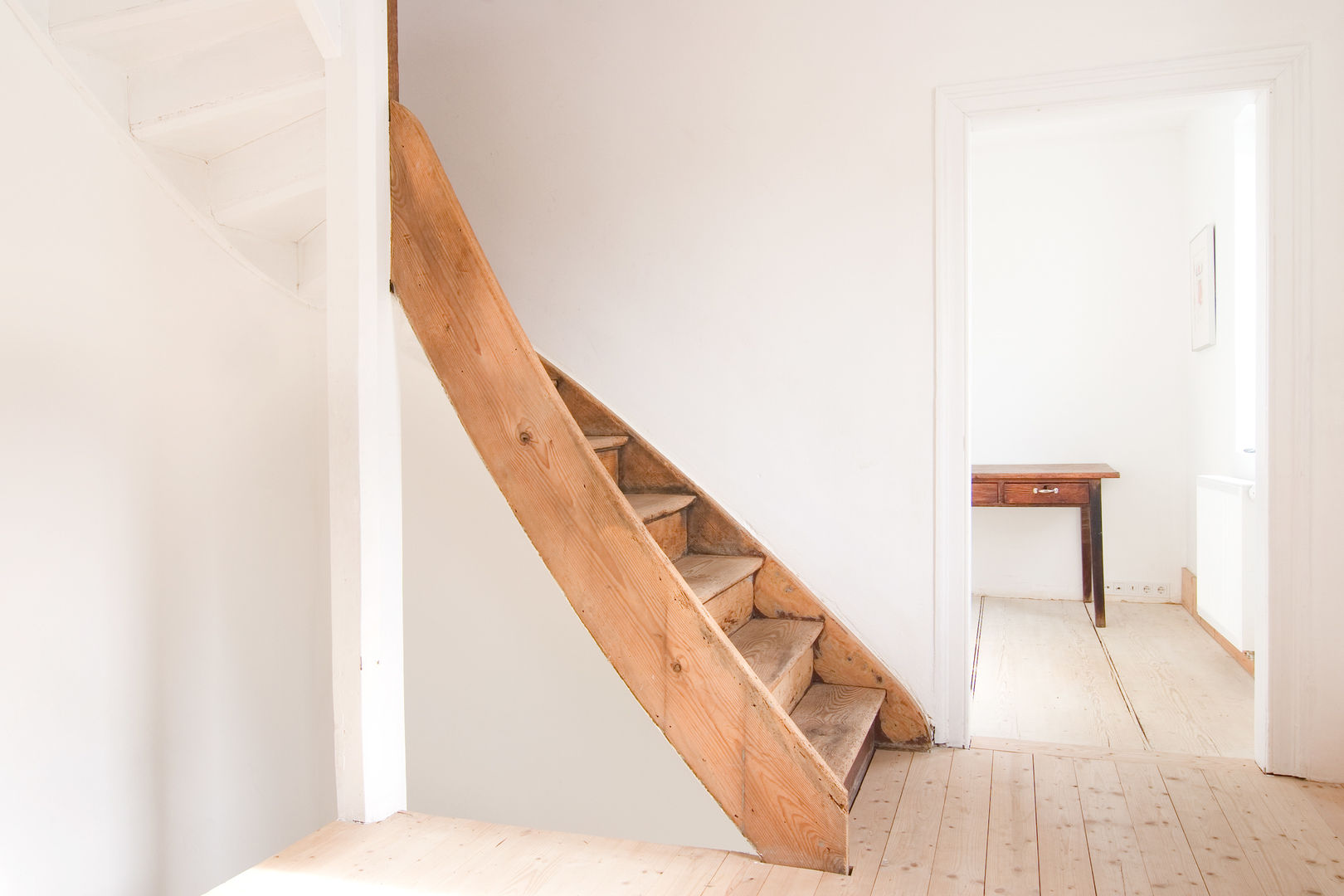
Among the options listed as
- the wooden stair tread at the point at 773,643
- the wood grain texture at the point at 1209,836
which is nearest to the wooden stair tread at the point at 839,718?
the wooden stair tread at the point at 773,643

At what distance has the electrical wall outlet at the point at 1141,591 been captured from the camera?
17.6 feet

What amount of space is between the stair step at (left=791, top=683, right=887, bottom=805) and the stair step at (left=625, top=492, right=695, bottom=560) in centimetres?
66

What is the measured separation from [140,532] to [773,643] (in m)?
1.80

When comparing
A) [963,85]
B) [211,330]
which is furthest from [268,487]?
[963,85]

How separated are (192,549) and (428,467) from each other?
0.67 m

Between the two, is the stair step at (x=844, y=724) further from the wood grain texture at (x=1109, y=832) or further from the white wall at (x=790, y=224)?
the wood grain texture at (x=1109, y=832)

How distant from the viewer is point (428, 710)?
273 centimetres

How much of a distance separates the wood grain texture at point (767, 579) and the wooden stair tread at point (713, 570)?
0.05m

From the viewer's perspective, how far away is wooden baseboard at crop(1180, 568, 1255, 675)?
386 centimetres

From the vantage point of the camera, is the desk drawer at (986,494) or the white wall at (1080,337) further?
the white wall at (1080,337)

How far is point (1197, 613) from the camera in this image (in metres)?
4.82

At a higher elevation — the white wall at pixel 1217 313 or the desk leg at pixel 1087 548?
the white wall at pixel 1217 313

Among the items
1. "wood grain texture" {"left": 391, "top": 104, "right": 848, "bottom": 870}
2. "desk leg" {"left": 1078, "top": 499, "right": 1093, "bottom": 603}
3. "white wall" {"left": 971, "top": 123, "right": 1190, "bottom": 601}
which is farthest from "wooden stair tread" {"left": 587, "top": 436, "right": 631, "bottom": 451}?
"white wall" {"left": 971, "top": 123, "right": 1190, "bottom": 601}

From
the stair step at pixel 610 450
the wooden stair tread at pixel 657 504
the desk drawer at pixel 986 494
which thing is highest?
the stair step at pixel 610 450
